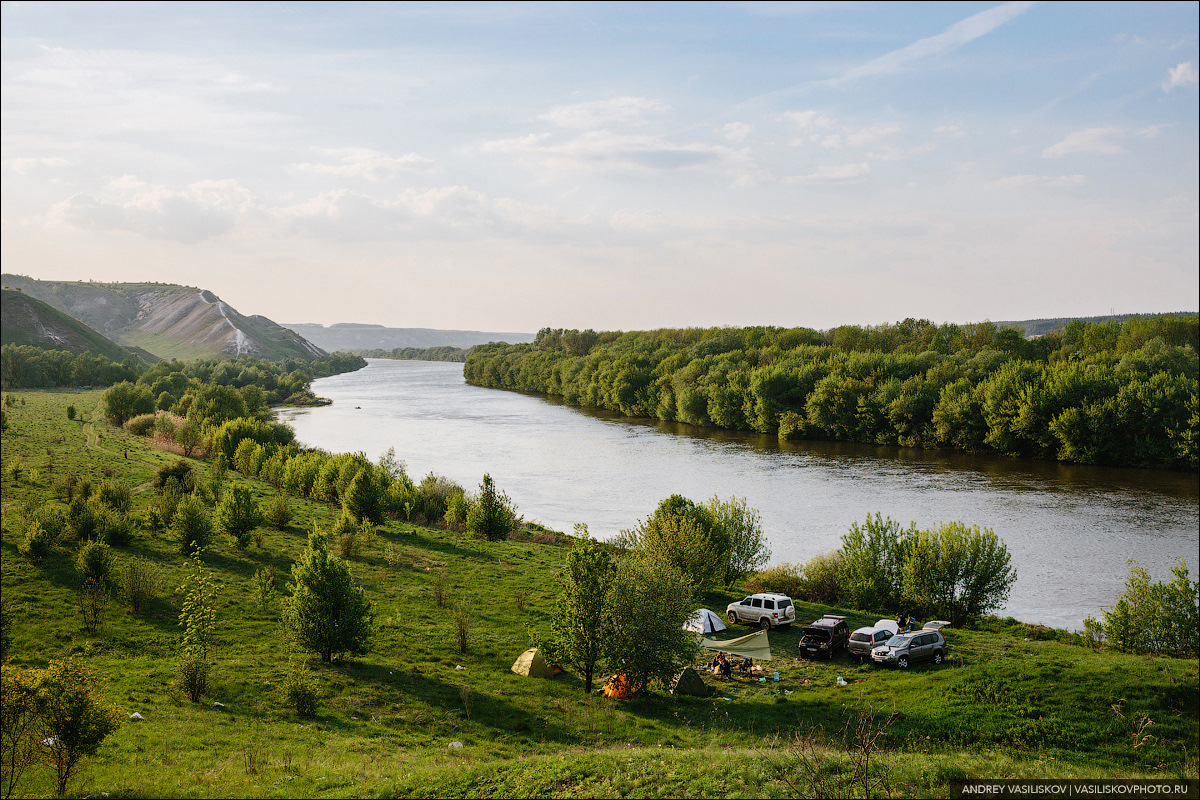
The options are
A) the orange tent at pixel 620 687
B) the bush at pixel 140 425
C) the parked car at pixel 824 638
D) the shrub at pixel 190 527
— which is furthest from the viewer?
the bush at pixel 140 425

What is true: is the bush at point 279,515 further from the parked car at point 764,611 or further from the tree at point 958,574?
the tree at point 958,574

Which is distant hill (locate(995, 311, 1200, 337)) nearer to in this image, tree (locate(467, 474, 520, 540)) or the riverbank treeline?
the riverbank treeline

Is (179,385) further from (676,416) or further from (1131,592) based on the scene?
(1131,592)

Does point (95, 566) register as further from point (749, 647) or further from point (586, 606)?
point (749, 647)

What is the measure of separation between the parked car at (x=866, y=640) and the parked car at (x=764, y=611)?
4.25 m

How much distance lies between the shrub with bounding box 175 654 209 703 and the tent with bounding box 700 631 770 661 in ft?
54.2

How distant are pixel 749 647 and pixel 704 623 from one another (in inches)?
123

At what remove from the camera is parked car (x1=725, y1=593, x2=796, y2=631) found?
3122 centimetres

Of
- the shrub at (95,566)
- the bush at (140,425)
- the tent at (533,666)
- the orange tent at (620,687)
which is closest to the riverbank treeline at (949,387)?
the orange tent at (620,687)

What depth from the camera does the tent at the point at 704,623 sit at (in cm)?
2972

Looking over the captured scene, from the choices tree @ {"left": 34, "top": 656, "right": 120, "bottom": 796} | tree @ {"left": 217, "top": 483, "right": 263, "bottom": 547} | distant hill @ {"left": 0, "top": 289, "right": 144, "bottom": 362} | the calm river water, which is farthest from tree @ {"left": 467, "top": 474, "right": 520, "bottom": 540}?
distant hill @ {"left": 0, "top": 289, "right": 144, "bottom": 362}

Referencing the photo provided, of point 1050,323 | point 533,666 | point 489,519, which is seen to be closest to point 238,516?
point 489,519

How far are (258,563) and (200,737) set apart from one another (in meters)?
19.3

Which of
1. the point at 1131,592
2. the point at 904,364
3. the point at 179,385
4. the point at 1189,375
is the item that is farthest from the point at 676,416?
the point at 1131,592
